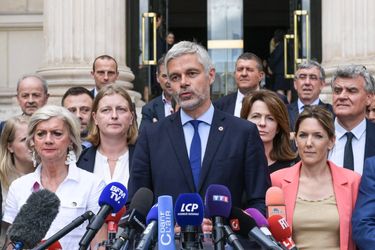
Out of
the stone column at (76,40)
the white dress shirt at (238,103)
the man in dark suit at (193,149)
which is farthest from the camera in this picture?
the stone column at (76,40)

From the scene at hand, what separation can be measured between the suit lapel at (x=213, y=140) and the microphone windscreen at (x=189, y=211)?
120cm

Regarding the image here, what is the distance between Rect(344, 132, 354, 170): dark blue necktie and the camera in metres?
6.20

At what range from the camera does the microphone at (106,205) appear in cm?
359

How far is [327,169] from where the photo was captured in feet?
17.9

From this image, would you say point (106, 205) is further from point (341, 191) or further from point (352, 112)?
point (352, 112)

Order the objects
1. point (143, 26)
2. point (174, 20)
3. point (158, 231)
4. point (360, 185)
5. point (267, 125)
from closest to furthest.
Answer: point (158, 231)
point (360, 185)
point (267, 125)
point (143, 26)
point (174, 20)

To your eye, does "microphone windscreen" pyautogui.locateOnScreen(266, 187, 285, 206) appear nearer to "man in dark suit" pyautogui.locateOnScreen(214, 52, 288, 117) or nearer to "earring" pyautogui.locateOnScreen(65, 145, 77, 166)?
"earring" pyautogui.locateOnScreen(65, 145, 77, 166)

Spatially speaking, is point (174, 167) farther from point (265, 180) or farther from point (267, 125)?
point (267, 125)

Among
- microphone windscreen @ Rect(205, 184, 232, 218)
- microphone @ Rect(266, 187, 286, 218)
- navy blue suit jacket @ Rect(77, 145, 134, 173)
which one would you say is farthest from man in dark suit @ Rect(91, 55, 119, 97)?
microphone windscreen @ Rect(205, 184, 232, 218)

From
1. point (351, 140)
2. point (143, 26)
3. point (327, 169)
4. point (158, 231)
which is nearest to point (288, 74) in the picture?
point (143, 26)

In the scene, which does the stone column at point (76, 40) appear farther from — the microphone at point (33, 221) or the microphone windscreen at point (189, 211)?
the microphone windscreen at point (189, 211)

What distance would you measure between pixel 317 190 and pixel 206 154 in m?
0.92

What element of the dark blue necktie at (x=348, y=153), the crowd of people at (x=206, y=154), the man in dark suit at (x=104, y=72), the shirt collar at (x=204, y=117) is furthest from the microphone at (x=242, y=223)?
the man in dark suit at (x=104, y=72)

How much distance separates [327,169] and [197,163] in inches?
39.8
